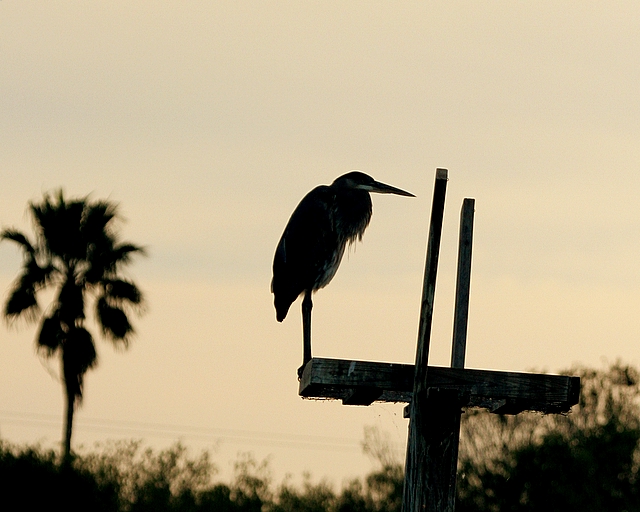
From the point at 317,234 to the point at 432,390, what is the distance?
14.9 ft

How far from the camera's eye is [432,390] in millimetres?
8250

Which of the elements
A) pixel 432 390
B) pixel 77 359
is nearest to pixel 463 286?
pixel 432 390

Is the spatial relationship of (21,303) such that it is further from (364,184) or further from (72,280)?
(364,184)

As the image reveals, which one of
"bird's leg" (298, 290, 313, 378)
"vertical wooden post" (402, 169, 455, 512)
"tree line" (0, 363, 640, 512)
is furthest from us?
"tree line" (0, 363, 640, 512)

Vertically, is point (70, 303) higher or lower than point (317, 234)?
lower

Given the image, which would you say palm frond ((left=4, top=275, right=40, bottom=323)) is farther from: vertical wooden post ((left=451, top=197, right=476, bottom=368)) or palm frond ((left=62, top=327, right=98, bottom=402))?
vertical wooden post ((left=451, top=197, right=476, bottom=368))

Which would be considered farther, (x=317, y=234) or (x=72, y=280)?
(x=72, y=280)

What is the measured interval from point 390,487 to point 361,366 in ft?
118

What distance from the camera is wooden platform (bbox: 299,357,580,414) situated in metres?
8.31

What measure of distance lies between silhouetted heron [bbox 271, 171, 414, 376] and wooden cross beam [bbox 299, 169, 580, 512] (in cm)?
404

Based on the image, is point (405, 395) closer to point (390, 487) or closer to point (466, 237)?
point (466, 237)

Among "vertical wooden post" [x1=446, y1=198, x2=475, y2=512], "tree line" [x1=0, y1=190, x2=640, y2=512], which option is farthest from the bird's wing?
"tree line" [x1=0, y1=190, x2=640, y2=512]

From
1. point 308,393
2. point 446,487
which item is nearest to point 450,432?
point 446,487

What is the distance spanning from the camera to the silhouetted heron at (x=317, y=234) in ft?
41.4
